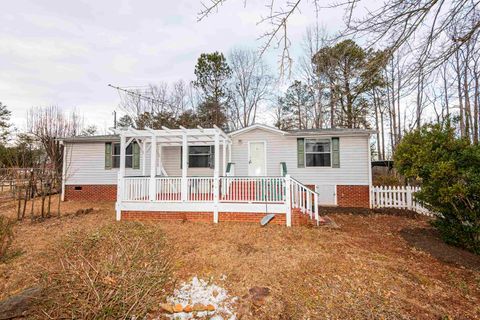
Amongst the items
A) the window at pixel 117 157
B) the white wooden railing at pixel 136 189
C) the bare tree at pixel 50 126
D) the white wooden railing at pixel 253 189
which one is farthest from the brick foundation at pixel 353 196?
the bare tree at pixel 50 126

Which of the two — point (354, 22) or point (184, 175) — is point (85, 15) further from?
point (354, 22)

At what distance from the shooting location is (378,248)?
4922mm

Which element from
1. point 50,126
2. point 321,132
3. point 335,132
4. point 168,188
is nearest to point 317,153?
point 321,132

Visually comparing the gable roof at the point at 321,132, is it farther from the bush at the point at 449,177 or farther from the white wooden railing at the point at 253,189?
the bush at the point at 449,177

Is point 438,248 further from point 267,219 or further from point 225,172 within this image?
point 225,172

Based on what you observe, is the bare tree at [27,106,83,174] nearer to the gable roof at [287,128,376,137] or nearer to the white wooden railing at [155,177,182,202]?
the white wooden railing at [155,177,182,202]

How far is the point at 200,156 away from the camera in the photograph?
11.0 m

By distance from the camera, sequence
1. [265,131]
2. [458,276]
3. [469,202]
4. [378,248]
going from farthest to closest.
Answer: [265,131], [378,248], [469,202], [458,276]

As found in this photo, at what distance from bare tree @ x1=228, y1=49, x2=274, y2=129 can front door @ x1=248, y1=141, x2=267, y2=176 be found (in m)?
9.47

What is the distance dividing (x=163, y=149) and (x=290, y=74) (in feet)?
30.9

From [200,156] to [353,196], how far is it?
7276 millimetres

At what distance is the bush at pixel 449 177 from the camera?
437 centimetres

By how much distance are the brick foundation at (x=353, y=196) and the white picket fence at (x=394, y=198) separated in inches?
10.3

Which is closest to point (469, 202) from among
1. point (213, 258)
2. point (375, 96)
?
point (213, 258)
